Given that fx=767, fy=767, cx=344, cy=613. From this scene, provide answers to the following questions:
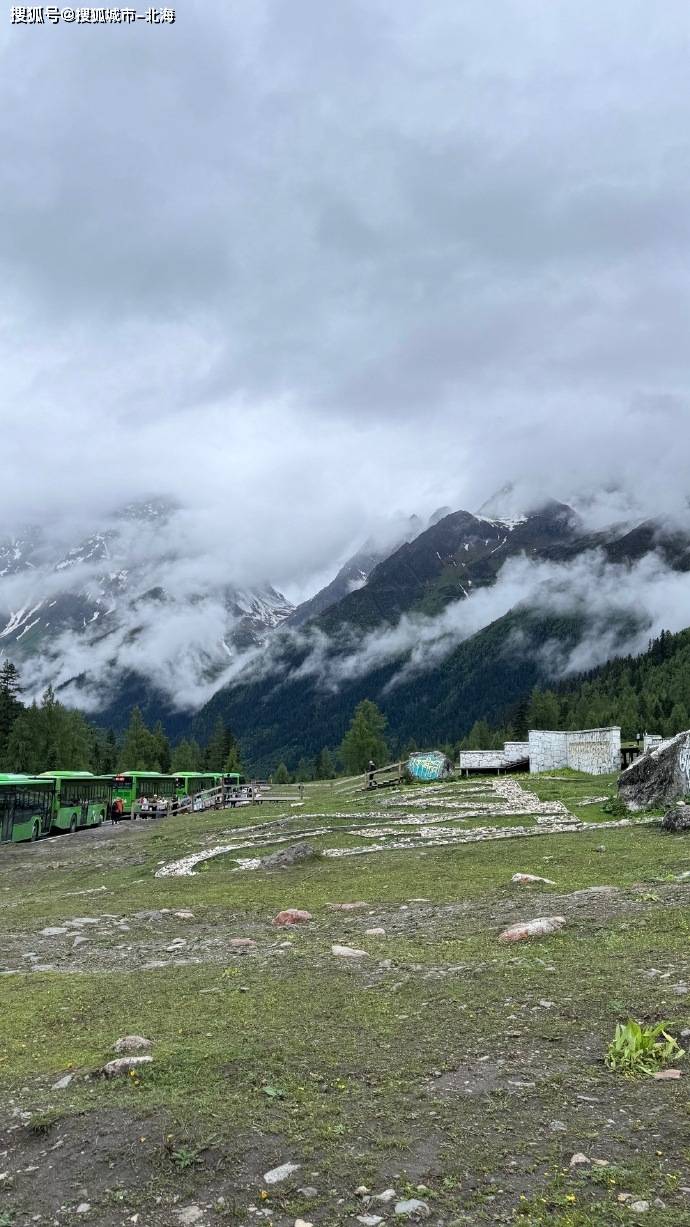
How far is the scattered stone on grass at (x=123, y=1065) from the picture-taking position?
7.52m

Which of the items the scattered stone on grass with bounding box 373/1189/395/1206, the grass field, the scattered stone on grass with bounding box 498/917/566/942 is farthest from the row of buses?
the scattered stone on grass with bounding box 373/1189/395/1206

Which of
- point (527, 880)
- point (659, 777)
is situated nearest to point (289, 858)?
point (527, 880)

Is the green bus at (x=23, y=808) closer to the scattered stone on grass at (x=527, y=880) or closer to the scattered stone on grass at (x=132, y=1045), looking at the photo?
the scattered stone on grass at (x=527, y=880)

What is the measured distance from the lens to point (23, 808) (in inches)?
2092

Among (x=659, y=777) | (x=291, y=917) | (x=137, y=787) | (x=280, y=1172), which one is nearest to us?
(x=280, y=1172)

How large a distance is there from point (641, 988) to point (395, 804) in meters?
35.9

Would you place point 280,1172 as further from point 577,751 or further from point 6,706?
point 6,706

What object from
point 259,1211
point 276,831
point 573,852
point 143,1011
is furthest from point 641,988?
point 276,831

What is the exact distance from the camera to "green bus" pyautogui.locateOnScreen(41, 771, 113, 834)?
60.5 metres

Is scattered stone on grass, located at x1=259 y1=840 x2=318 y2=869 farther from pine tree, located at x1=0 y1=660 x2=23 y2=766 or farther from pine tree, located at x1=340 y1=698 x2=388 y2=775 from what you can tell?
pine tree, located at x1=340 y1=698 x2=388 y2=775

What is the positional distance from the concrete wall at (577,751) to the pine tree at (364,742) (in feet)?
224

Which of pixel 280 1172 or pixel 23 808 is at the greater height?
pixel 280 1172

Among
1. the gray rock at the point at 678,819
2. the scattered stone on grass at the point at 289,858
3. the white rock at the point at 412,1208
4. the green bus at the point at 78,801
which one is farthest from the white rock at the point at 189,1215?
the green bus at the point at 78,801

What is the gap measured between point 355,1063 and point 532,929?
512 cm
